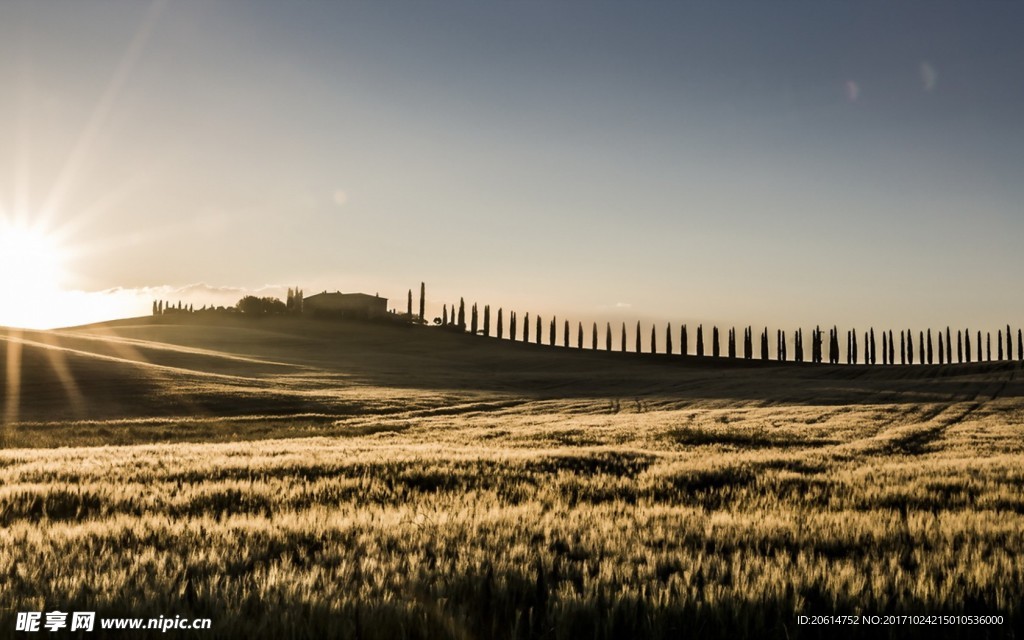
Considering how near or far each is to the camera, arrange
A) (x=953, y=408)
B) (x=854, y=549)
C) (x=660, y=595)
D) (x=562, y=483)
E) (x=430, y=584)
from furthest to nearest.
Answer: (x=953, y=408) < (x=562, y=483) < (x=854, y=549) < (x=430, y=584) < (x=660, y=595)

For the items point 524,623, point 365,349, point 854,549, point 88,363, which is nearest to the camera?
point 524,623

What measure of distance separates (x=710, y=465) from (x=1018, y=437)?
1518cm

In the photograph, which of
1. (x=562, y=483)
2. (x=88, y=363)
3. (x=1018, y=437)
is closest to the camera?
(x=562, y=483)

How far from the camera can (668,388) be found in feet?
184

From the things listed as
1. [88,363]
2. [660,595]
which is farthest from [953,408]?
[88,363]

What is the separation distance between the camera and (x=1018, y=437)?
2069 cm

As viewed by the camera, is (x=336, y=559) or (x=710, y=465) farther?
(x=710, y=465)

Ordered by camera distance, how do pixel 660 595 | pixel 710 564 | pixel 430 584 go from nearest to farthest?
1. pixel 660 595
2. pixel 430 584
3. pixel 710 564

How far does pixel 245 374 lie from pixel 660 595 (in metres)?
55.0

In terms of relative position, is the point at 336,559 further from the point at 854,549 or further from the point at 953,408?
the point at 953,408

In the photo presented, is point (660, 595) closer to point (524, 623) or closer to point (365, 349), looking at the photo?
point (524, 623)

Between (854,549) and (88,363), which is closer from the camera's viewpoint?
(854,549)

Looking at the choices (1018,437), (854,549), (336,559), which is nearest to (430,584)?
(336,559)

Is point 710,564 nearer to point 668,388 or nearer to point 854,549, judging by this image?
point 854,549
